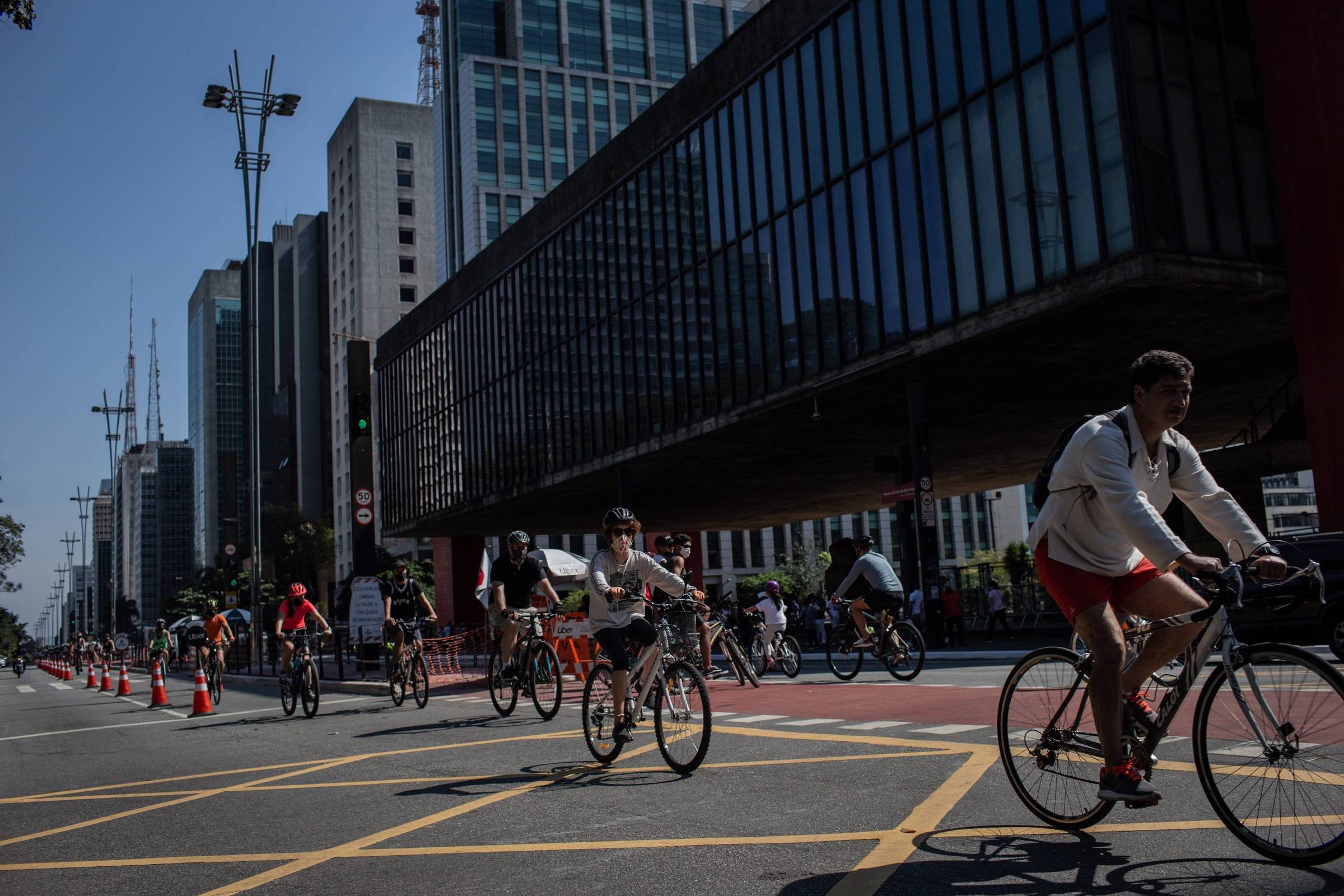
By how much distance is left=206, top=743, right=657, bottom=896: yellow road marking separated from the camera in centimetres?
491

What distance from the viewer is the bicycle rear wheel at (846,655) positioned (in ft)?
48.0

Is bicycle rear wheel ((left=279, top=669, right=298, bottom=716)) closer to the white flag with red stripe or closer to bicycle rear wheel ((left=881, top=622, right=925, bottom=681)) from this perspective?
the white flag with red stripe

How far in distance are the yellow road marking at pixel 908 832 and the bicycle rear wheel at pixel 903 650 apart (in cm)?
671

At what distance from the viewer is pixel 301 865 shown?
5.21 meters

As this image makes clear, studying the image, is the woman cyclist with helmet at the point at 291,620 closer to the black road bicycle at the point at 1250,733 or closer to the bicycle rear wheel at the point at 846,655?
the bicycle rear wheel at the point at 846,655

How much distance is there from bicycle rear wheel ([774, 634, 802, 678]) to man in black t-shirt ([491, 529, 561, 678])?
17.1 feet

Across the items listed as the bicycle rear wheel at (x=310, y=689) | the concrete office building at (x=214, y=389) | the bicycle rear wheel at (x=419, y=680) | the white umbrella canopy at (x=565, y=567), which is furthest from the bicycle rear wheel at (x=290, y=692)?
the concrete office building at (x=214, y=389)

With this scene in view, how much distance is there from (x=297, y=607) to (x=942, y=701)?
8.46 metres

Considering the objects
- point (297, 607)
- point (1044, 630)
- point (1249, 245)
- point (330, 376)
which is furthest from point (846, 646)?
point (330, 376)

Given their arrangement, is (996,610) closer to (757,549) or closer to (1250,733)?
(1250,733)

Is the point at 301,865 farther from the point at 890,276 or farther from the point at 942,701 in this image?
the point at 890,276

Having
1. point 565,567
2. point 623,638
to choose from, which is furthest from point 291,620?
point 565,567

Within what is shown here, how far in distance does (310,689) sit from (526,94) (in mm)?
95815

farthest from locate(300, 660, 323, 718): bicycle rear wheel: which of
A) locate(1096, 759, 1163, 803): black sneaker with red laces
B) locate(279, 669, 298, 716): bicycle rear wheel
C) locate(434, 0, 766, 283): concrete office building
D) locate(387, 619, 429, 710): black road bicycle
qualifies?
locate(434, 0, 766, 283): concrete office building
